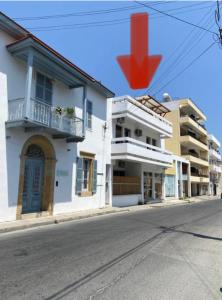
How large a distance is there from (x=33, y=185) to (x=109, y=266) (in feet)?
30.6

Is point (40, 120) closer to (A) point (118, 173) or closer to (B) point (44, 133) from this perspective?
(B) point (44, 133)

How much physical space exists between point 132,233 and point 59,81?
382 inches

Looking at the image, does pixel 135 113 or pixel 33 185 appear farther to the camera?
pixel 135 113

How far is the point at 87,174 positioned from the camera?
18312 millimetres

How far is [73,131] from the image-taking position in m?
15.3

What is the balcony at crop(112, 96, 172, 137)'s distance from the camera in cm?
2169

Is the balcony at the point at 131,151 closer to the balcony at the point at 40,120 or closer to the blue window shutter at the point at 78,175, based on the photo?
the blue window shutter at the point at 78,175

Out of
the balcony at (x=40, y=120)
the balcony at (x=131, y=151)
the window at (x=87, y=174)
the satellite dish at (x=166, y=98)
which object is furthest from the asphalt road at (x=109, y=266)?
the satellite dish at (x=166, y=98)

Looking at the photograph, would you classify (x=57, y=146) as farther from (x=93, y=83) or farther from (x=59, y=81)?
(x=93, y=83)

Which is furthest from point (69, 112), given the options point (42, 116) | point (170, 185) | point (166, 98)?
point (166, 98)

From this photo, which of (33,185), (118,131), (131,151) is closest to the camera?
(33,185)

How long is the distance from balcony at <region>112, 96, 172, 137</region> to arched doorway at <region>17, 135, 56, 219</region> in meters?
8.30

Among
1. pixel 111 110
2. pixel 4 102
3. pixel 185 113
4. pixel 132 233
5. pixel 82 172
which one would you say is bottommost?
pixel 132 233

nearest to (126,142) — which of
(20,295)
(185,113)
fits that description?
(20,295)
